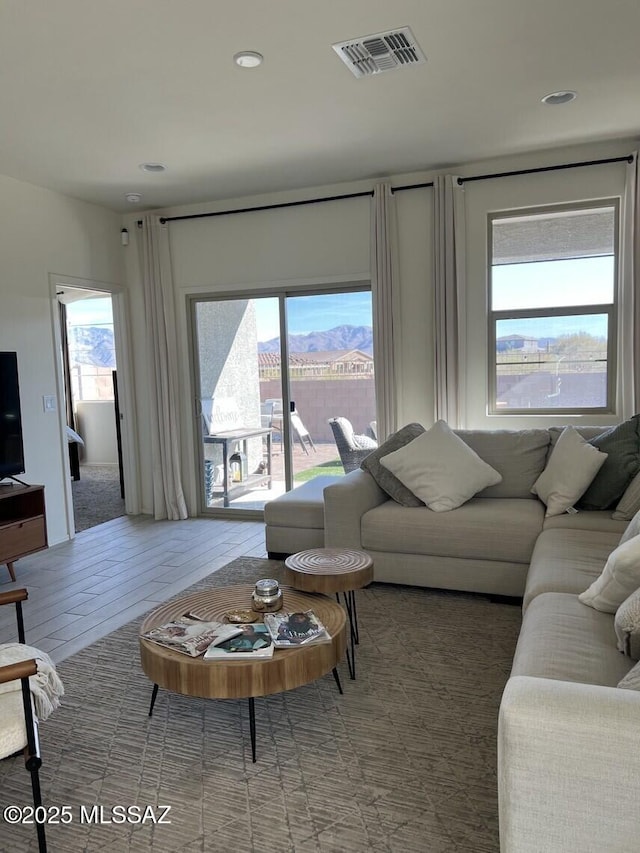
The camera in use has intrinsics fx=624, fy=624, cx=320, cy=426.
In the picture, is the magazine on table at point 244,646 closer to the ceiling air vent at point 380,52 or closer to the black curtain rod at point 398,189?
the ceiling air vent at point 380,52

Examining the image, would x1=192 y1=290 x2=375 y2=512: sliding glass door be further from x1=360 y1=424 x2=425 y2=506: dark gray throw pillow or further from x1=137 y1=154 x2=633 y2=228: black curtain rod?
x1=360 y1=424 x2=425 y2=506: dark gray throw pillow

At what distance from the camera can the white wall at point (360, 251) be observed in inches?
179

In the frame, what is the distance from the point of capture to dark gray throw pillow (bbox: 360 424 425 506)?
382cm

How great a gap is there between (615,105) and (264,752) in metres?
3.92

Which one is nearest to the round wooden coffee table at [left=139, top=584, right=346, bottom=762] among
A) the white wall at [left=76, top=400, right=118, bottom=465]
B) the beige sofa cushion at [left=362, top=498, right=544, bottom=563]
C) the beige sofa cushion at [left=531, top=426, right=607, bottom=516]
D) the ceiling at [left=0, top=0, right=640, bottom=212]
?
the beige sofa cushion at [left=362, top=498, right=544, bottom=563]

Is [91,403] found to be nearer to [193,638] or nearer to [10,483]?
[10,483]

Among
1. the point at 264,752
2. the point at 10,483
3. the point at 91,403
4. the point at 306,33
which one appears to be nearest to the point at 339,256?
the point at 306,33

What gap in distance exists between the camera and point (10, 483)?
437cm

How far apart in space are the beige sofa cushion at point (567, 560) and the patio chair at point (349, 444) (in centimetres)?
208

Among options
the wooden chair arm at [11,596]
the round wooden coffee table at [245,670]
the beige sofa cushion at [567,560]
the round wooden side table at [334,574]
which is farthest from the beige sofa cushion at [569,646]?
the wooden chair arm at [11,596]

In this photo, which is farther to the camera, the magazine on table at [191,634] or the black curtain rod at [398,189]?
the black curtain rod at [398,189]

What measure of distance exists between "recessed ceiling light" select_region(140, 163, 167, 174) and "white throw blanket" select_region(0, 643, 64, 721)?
3.52m

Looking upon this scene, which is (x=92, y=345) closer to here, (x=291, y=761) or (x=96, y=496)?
(x=96, y=496)

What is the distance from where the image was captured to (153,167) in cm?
450
